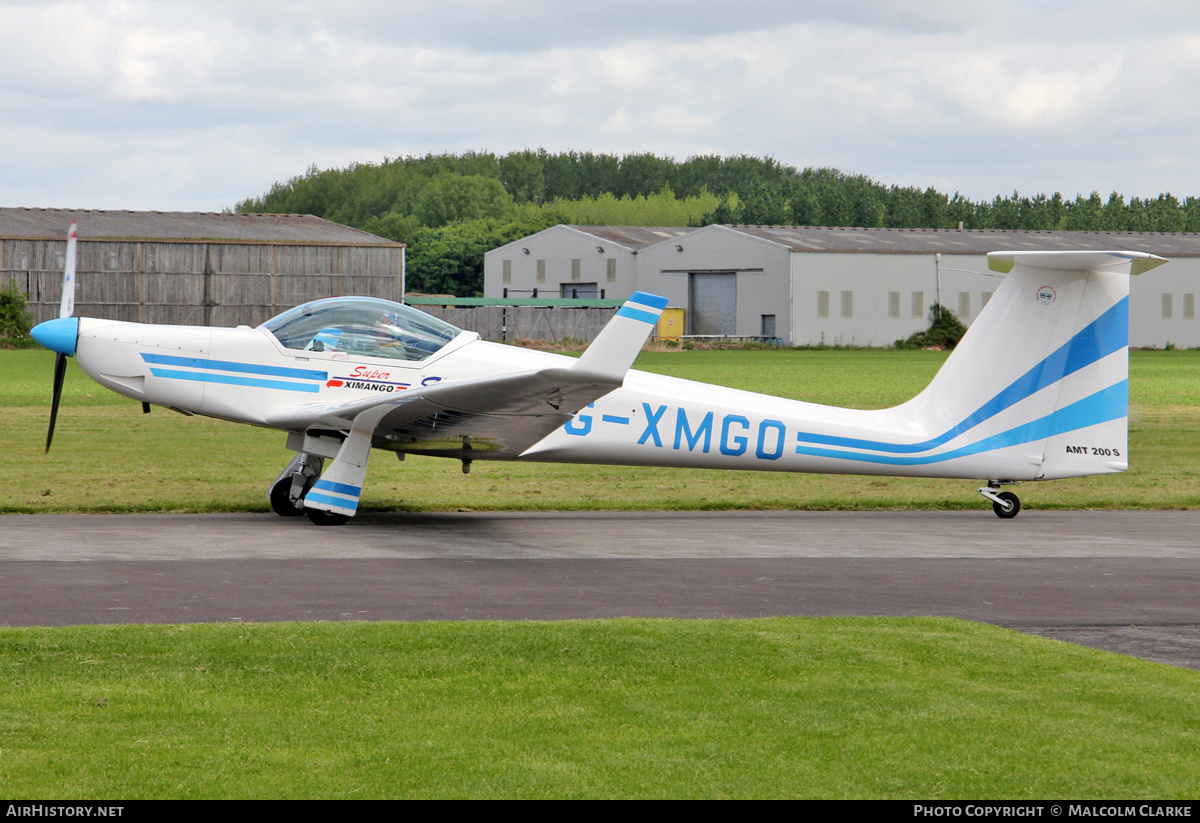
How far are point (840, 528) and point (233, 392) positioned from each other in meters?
6.62

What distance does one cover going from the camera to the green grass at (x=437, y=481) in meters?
15.5

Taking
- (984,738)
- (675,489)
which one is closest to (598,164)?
(675,489)

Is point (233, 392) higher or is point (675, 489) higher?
point (233, 392)

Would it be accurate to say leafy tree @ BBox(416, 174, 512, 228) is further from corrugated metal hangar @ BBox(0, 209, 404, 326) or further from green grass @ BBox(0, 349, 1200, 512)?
green grass @ BBox(0, 349, 1200, 512)

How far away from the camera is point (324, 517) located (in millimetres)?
13086

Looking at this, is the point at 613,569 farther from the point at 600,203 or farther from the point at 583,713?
the point at 600,203

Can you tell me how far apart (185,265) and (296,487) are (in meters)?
52.0

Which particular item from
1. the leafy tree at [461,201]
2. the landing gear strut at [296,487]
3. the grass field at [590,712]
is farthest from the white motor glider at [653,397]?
the leafy tree at [461,201]

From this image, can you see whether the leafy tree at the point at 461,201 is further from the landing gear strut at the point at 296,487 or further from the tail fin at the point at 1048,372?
the tail fin at the point at 1048,372

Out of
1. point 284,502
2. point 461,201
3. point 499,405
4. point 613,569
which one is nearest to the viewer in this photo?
point 613,569

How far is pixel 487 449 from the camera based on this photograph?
1373 centimetres

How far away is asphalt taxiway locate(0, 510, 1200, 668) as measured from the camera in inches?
339

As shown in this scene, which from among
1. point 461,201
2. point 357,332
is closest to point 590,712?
point 357,332
